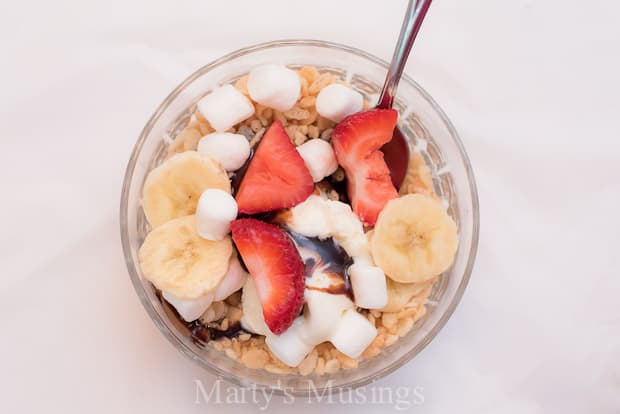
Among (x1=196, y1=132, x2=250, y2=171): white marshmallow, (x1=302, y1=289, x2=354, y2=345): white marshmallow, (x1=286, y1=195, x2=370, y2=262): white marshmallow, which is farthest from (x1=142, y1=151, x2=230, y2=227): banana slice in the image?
(x1=302, y1=289, x2=354, y2=345): white marshmallow

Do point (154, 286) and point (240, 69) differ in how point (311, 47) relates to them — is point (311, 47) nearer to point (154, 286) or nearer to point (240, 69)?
point (240, 69)

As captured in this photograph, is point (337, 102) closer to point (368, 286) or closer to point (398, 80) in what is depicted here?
point (398, 80)

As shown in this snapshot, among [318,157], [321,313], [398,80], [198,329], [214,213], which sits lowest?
[198,329]

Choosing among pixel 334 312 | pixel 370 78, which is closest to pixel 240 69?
pixel 370 78

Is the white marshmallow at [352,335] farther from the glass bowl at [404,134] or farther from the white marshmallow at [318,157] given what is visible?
the white marshmallow at [318,157]

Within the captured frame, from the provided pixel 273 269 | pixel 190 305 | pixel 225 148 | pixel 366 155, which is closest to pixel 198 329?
pixel 190 305

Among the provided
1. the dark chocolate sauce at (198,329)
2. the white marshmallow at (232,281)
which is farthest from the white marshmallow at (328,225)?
the dark chocolate sauce at (198,329)
